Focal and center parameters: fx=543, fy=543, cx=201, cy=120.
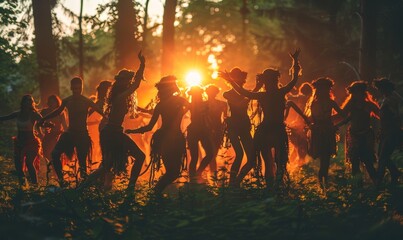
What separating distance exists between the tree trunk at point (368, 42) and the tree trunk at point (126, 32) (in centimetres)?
806

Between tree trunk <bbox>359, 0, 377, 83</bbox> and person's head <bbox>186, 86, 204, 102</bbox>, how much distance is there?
4.98m

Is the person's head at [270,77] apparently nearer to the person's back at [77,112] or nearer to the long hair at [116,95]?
the long hair at [116,95]

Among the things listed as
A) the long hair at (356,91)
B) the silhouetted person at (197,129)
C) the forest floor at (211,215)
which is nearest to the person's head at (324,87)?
the long hair at (356,91)

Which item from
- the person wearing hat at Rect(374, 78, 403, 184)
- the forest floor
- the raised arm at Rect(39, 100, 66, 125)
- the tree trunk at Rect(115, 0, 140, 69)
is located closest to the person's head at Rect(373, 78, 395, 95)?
the person wearing hat at Rect(374, 78, 403, 184)

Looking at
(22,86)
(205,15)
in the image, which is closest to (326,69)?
(22,86)

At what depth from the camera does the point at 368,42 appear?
13.7 metres

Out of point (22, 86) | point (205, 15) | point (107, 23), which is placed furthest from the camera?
point (205, 15)

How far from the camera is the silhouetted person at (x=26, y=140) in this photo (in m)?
10.6

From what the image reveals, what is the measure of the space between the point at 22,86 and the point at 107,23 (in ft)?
19.3

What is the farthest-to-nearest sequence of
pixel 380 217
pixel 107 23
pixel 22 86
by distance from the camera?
pixel 107 23
pixel 22 86
pixel 380 217

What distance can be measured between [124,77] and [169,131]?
1.35 meters

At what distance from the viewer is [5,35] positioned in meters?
14.3

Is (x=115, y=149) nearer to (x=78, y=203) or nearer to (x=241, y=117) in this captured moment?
(x=78, y=203)

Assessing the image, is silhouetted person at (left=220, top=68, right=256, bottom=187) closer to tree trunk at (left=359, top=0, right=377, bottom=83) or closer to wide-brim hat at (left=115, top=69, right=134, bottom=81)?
wide-brim hat at (left=115, top=69, right=134, bottom=81)
